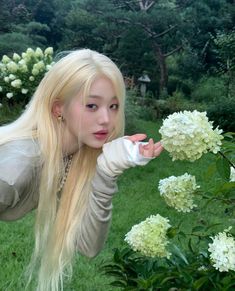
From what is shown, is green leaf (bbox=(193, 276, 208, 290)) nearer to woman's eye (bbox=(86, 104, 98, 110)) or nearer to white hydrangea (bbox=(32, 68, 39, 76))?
woman's eye (bbox=(86, 104, 98, 110))

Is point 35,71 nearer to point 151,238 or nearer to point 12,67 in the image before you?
point 12,67

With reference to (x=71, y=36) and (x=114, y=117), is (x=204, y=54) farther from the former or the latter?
(x=114, y=117)

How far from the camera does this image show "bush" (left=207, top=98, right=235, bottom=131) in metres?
10.5

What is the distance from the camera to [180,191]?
1.61 meters

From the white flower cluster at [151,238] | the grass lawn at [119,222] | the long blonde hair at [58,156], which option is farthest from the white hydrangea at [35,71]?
the white flower cluster at [151,238]

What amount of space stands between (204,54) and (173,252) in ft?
51.3

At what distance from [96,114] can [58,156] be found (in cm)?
19

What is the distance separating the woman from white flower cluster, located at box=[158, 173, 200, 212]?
0.50ft

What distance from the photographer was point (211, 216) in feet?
15.0

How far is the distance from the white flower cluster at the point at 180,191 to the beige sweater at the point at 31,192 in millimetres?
152

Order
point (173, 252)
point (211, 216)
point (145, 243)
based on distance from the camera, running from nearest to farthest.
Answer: point (145, 243) < point (173, 252) < point (211, 216)

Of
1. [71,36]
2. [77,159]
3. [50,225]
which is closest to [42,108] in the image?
[77,159]

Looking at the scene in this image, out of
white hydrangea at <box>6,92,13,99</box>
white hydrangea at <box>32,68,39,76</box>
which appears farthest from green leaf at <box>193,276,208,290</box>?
white hydrangea at <box>6,92,13,99</box>

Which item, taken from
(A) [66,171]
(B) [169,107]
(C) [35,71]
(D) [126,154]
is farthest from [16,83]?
(B) [169,107]
